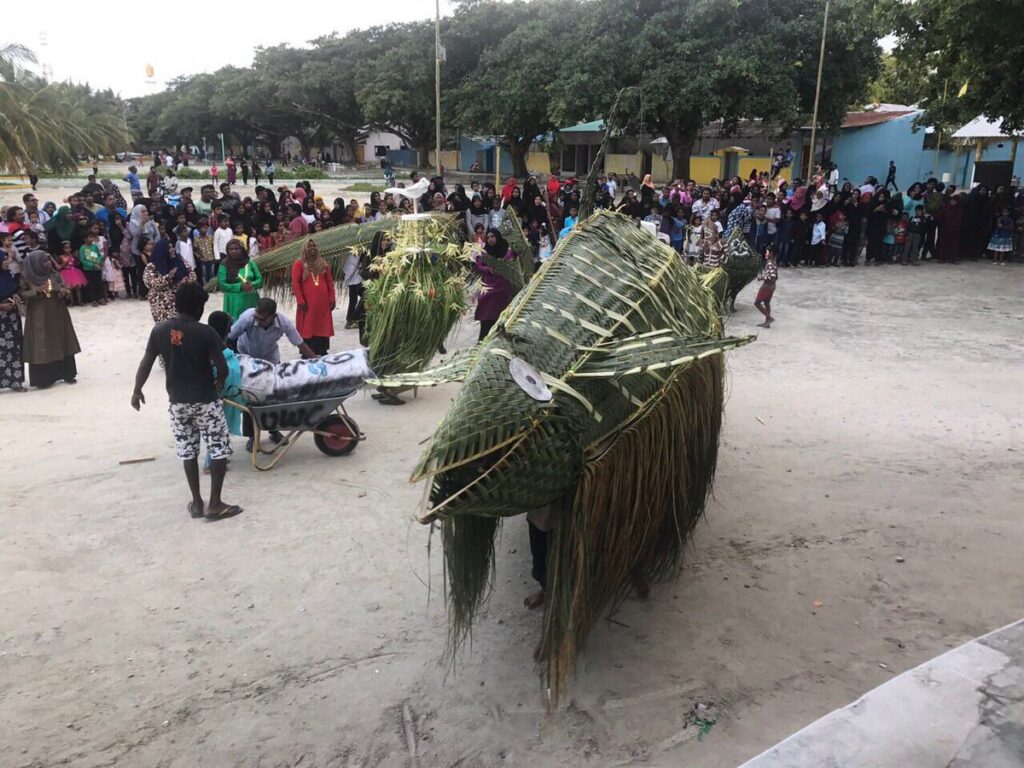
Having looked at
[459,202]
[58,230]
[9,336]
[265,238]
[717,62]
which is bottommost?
[9,336]

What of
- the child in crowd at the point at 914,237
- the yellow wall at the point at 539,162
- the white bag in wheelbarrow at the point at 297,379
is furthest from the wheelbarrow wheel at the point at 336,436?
the yellow wall at the point at 539,162

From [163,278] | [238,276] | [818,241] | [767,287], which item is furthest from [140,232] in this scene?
[818,241]

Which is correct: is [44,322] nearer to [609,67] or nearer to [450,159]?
[609,67]

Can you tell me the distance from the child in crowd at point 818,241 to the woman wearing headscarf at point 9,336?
12.2 m

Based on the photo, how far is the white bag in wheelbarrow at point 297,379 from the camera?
5.29m

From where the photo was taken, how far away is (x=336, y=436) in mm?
5629

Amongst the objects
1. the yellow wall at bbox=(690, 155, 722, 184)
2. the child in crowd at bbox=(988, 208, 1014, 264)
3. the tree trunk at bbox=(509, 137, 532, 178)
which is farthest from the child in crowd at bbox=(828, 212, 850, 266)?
the yellow wall at bbox=(690, 155, 722, 184)

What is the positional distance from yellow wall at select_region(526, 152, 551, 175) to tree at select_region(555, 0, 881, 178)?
1443 centimetres

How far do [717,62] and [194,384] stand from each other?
18.2 meters

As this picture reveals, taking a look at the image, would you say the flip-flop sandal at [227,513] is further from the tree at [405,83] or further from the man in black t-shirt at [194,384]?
the tree at [405,83]

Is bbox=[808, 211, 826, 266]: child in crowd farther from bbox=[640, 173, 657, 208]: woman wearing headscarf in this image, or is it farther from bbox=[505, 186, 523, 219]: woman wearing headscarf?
bbox=[505, 186, 523, 219]: woman wearing headscarf

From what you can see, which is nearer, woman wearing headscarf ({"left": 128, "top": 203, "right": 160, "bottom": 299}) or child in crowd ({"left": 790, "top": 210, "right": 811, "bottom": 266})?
woman wearing headscarf ({"left": 128, "top": 203, "right": 160, "bottom": 299})

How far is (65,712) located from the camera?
3.09 metres

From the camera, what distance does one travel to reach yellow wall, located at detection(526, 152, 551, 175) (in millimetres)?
36562
